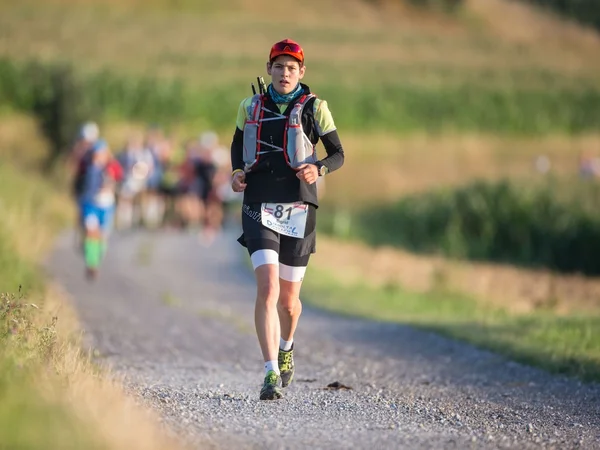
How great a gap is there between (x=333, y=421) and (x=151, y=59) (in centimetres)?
5834

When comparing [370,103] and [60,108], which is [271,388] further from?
[370,103]

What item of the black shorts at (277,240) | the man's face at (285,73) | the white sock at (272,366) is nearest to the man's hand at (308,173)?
the black shorts at (277,240)

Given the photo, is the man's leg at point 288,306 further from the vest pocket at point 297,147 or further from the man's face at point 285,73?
the man's face at point 285,73

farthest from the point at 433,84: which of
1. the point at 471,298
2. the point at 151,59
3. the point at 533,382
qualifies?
the point at 533,382

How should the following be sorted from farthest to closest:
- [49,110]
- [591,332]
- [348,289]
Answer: [49,110], [348,289], [591,332]

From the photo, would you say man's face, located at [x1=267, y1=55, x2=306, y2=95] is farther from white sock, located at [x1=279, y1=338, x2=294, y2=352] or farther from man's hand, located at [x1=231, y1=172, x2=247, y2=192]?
white sock, located at [x1=279, y1=338, x2=294, y2=352]

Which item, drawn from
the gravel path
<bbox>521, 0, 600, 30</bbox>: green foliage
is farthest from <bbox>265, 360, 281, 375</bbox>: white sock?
<bbox>521, 0, 600, 30</bbox>: green foliage

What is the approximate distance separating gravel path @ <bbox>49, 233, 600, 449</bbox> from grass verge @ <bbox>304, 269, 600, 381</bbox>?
331mm

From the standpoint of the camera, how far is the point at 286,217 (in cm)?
878

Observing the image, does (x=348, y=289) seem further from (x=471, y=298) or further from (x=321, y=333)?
(x=321, y=333)

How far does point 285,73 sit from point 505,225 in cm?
2337

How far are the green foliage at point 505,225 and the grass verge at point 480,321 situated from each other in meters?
6.49

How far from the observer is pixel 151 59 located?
213ft

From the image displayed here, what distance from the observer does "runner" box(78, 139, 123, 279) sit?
20.1 meters
